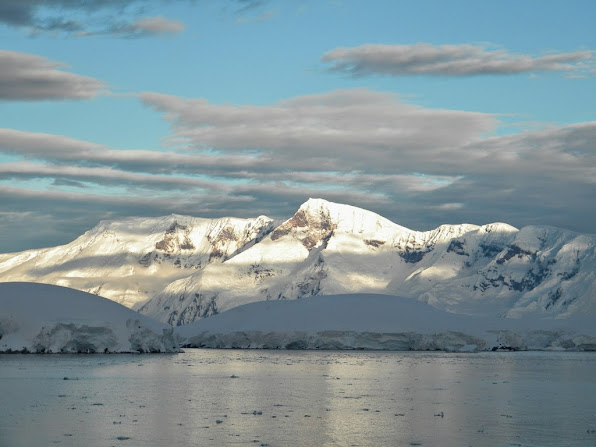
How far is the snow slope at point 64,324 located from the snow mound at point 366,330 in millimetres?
29408

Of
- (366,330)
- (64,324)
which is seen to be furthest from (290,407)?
(366,330)

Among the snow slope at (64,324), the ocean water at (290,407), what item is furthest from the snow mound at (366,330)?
the ocean water at (290,407)

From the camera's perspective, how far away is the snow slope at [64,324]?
366 ft

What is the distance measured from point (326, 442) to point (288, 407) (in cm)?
1351

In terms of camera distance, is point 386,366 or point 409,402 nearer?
point 409,402

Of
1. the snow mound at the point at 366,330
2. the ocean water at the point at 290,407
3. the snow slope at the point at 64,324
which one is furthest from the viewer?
the snow mound at the point at 366,330

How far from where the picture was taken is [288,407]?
52.9 meters

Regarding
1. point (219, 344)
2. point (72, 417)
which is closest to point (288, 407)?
point (72, 417)

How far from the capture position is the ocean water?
40.8 meters

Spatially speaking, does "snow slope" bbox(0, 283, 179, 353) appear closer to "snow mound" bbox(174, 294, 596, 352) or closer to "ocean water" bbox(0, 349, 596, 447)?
"ocean water" bbox(0, 349, 596, 447)

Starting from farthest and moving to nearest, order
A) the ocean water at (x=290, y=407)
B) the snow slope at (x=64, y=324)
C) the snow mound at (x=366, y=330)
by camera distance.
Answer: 1. the snow mound at (x=366, y=330)
2. the snow slope at (x=64, y=324)
3. the ocean water at (x=290, y=407)

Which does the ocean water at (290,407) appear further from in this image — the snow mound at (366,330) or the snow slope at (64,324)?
the snow mound at (366,330)

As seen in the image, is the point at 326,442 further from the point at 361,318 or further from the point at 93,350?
the point at 361,318

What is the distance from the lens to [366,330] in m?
154
